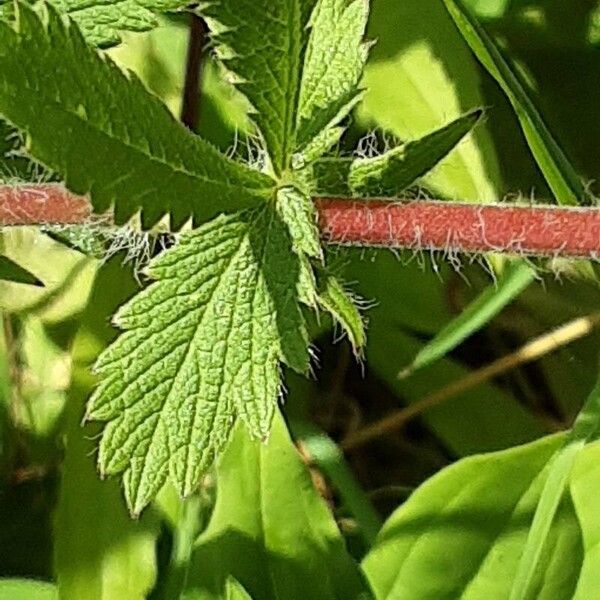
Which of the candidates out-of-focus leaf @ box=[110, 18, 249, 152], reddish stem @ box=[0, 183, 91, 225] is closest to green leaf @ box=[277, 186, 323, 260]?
reddish stem @ box=[0, 183, 91, 225]

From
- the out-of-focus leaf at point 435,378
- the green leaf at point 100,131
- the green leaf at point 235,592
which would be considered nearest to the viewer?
the green leaf at point 100,131

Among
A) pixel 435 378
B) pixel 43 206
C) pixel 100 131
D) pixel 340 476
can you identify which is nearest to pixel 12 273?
pixel 43 206

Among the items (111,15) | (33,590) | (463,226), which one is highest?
(111,15)

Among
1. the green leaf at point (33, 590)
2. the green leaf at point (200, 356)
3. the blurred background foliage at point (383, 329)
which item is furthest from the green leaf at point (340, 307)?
the green leaf at point (33, 590)

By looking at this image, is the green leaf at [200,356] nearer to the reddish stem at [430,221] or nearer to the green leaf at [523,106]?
the reddish stem at [430,221]

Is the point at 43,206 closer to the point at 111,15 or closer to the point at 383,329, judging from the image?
the point at 111,15

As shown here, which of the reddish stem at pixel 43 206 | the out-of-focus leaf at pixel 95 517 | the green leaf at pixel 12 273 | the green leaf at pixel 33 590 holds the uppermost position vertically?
the reddish stem at pixel 43 206

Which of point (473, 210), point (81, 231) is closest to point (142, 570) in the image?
point (81, 231)
